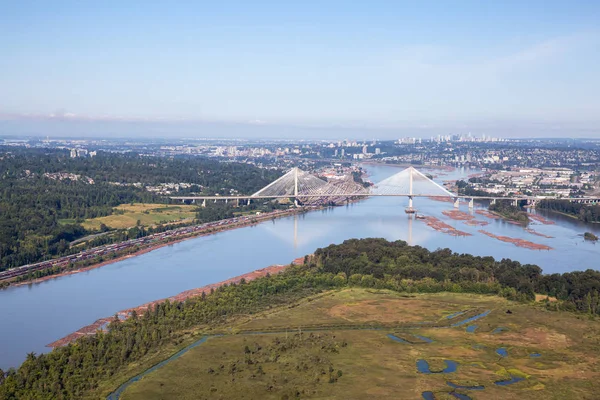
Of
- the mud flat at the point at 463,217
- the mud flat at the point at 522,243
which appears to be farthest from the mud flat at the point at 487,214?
the mud flat at the point at 522,243

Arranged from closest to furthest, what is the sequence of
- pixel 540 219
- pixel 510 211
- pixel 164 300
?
1. pixel 164 300
2. pixel 540 219
3. pixel 510 211

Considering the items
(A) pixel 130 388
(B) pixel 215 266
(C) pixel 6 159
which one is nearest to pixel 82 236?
(B) pixel 215 266

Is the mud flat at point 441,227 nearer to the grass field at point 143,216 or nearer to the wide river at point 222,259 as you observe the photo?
the wide river at point 222,259

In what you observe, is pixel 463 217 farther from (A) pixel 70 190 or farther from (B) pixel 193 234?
(A) pixel 70 190

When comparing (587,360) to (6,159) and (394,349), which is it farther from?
(6,159)

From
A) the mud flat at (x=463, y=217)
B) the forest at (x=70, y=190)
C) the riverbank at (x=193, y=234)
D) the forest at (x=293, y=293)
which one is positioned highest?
the forest at (x=70, y=190)

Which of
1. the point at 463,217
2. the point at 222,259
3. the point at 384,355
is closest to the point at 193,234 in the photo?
the point at 222,259
